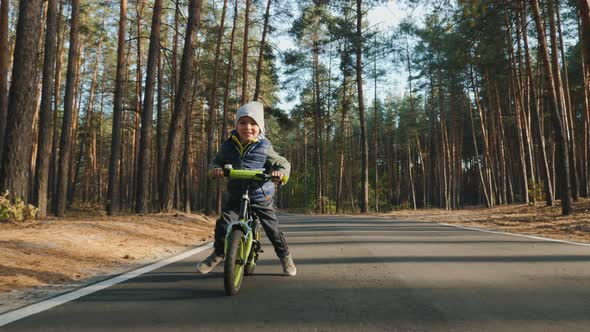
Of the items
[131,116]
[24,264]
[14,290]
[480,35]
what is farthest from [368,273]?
[131,116]

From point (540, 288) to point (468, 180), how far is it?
6930 cm

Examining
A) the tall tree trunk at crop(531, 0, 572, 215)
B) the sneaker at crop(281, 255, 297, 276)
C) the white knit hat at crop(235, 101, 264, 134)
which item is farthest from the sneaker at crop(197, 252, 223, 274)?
the tall tree trunk at crop(531, 0, 572, 215)

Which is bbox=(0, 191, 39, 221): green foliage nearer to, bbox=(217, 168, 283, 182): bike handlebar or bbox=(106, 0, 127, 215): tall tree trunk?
bbox=(217, 168, 283, 182): bike handlebar

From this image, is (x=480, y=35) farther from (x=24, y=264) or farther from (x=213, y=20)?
(x=213, y=20)

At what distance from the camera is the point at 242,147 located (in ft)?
15.1

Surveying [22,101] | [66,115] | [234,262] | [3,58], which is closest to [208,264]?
[234,262]

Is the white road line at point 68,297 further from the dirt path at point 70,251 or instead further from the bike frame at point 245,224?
the bike frame at point 245,224

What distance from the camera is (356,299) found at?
375 cm

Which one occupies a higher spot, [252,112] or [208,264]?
[252,112]

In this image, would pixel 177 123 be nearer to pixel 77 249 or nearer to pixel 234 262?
pixel 77 249

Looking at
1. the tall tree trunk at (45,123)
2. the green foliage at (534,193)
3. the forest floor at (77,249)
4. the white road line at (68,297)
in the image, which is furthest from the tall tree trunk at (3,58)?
the green foliage at (534,193)

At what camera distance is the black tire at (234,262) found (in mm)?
3789

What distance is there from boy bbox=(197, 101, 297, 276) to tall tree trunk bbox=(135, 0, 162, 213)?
429 inches

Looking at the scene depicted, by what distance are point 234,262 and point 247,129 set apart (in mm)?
1383
